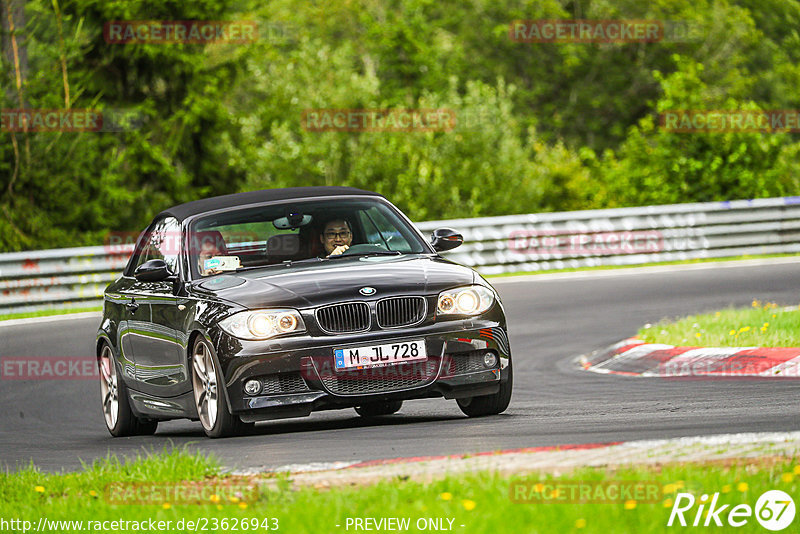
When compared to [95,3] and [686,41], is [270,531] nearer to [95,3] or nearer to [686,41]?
[95,3]

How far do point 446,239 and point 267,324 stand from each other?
1855mm

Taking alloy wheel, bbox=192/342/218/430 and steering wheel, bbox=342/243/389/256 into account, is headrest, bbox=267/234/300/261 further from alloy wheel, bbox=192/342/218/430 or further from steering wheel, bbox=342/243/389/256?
alloy wheel, bbox=192/342/218/430

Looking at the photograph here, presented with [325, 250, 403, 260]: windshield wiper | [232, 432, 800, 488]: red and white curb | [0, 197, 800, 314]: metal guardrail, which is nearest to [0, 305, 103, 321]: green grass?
[0, 197, 800, 314]: metal guardrail

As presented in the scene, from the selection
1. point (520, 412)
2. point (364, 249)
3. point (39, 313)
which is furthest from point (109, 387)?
point (39, 313)

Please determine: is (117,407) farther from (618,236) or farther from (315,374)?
(618,236)

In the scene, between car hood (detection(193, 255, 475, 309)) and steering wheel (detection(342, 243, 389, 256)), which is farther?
steering wheel (detection(342, 243, 389, 256))

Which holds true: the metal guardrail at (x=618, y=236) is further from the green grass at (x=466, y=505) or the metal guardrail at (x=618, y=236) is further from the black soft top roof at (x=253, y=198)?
the green grass at (x=466, y=505)

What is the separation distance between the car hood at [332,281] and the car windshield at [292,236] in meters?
0.33

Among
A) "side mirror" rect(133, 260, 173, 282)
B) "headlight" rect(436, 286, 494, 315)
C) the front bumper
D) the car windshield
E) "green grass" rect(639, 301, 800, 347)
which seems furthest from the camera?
"green grass" rect(639, 301, 800, 347)

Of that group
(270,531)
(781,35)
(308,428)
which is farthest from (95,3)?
(781,35)

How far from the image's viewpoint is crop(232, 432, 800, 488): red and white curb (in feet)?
21.2

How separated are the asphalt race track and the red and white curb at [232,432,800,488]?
0.40 m

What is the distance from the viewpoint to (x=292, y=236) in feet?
33.1

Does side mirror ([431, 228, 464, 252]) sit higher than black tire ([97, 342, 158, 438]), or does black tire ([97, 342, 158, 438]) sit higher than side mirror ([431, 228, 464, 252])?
side mirror ([431, 228, 464, 252])
